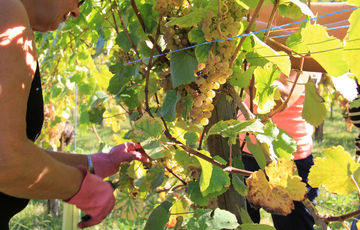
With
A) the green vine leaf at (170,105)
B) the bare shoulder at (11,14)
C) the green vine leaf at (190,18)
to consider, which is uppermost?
the bare shoulder at (11,14)

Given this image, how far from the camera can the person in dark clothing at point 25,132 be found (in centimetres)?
86

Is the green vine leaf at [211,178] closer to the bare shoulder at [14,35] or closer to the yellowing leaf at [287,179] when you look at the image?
the yellowing leaf at [287,179]

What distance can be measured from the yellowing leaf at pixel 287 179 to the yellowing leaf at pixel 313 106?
22 cm

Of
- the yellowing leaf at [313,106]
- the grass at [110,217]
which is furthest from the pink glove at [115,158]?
the grass at [110,217]

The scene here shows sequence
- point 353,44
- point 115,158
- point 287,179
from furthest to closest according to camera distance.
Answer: point 115,158
point 287,179
point 353,44

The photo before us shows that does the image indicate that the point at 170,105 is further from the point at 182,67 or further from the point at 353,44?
the point at 353,44

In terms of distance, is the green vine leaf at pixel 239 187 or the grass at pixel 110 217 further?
the grass at pixel 110 217

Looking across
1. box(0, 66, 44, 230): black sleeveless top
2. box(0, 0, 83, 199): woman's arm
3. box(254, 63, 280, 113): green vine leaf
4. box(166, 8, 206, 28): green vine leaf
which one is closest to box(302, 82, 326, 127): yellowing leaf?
box(254, 63, 280, 113): green vine leaf

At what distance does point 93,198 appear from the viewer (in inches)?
46.2

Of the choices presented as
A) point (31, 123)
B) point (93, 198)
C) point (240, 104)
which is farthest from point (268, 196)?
point (31, 123)

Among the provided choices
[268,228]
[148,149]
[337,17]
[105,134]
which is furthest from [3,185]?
[105,134]

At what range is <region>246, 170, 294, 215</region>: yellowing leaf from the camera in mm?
824

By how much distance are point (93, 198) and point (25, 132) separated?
0.37 meters

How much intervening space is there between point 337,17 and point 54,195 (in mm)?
1299
